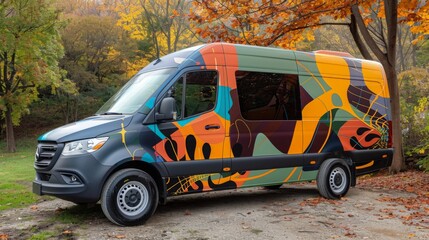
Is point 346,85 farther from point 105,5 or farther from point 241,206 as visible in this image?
point 105,5

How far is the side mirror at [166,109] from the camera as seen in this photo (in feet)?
20.6

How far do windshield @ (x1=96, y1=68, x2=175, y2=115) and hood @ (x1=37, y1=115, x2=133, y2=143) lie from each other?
0.30 meters

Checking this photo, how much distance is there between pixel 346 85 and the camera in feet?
29.1

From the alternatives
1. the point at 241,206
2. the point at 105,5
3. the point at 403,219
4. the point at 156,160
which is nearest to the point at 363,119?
the point at 403,219

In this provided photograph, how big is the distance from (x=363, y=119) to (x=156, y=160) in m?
4.98

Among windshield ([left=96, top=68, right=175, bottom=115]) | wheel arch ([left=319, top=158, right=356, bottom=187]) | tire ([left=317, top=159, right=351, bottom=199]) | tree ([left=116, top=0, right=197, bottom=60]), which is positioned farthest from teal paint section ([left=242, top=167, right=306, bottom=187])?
tree ([left=116, top=0, right=197, bottom=60])

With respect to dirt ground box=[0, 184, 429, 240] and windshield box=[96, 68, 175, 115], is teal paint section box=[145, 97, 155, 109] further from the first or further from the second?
dirt ground box=[0, 184, 429, 240]

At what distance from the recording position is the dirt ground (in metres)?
5.59

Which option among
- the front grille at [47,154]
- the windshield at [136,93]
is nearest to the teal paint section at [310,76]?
the windshield at [136,93]

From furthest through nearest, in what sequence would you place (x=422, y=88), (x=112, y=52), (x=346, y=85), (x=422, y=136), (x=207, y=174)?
(x=112, y=52), (x=422, y=88), (x=422, y=136), (x=346, y=85), (x=207, y=174)

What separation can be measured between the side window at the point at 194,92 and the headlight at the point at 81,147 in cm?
134

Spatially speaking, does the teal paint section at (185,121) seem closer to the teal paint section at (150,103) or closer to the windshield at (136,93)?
the teal paint section at (150,103)

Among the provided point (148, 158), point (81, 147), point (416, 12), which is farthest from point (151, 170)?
point (416, 12)

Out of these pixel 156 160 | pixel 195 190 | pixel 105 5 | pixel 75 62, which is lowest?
pixel 195 190
